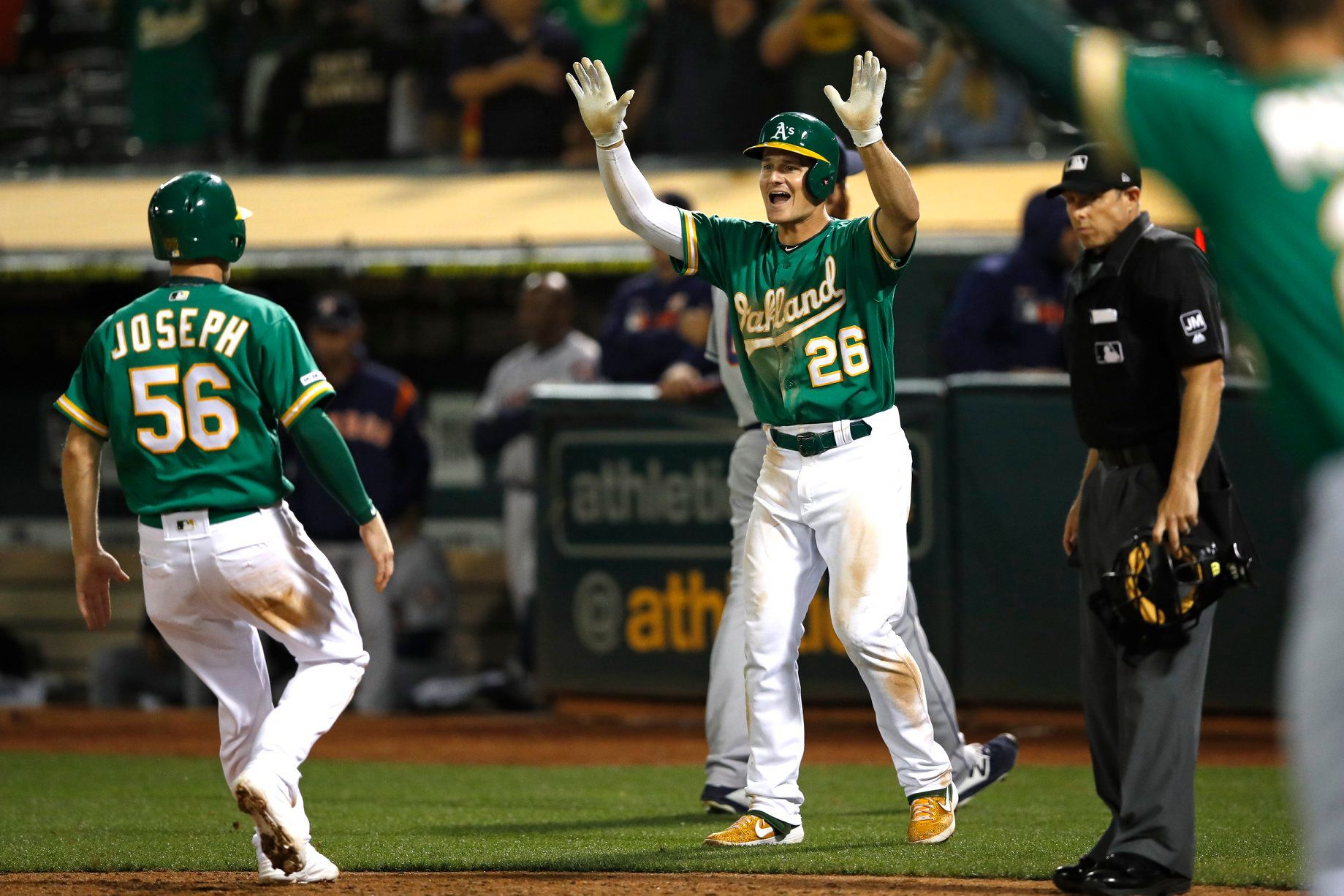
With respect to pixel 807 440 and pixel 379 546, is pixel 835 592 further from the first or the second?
pixel 379 546

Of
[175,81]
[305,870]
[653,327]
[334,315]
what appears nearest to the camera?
[305,870]

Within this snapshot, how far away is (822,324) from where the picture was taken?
5016 mm

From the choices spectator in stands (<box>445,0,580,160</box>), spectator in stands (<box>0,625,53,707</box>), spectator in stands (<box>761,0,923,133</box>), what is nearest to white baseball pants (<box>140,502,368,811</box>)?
spectator in stands (<box>761,0,923,133</box>)

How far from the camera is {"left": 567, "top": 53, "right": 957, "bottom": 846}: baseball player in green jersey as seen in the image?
16.4ft

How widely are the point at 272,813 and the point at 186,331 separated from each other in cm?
122

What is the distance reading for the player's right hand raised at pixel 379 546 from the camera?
4.62 meters

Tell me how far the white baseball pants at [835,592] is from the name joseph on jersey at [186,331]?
4.96ft

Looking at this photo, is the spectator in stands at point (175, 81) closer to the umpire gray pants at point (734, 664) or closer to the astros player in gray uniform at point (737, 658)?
the astros player in gray uniform at point (737, 658)

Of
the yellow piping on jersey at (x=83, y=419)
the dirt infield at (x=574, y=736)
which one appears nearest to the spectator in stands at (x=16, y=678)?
the dirt infield at (x=574, y=736)

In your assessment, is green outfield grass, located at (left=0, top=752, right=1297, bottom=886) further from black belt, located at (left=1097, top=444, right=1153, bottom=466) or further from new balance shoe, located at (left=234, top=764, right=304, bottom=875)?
black belt, located at (left=1097, top=444, right=1153, bottom=466)

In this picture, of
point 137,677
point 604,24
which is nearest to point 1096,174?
point 137,677

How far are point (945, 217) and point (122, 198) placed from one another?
216 inches

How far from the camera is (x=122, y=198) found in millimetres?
11836

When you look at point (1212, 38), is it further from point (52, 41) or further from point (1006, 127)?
point (52, 41)
